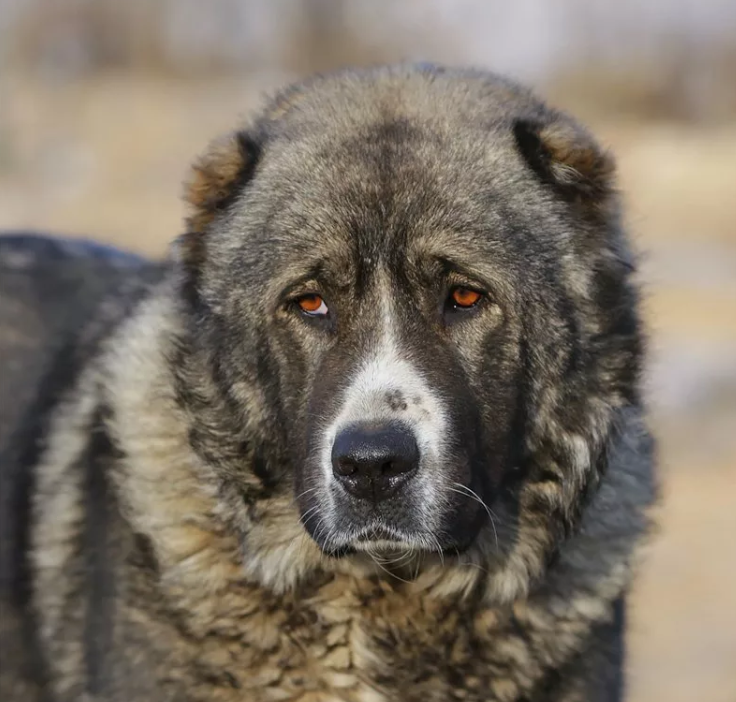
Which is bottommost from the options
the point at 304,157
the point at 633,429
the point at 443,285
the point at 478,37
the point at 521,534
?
the point at 521,534

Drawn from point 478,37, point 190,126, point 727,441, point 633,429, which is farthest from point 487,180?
point 478,37

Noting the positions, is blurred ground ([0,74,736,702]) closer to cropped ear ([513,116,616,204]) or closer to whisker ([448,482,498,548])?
cropped ear ([513,116,616,204])

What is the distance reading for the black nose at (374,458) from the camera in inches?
124

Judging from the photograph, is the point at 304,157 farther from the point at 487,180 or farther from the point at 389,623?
the point at 389,623

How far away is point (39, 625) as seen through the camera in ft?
12.7

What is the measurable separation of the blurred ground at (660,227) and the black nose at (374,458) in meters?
1.16

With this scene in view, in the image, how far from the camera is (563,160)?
141 inches

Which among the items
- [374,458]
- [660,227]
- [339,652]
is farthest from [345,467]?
[660,227]

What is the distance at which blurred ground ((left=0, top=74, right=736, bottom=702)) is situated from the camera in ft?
22.7

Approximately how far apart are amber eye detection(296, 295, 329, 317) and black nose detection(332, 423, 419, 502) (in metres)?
0.43

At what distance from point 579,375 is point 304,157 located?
0.96 m

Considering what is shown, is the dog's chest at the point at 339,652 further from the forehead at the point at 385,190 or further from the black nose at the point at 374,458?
the forehead at the point at 385,190

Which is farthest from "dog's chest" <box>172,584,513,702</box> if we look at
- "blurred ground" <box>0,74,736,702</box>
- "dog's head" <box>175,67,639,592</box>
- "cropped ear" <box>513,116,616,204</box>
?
"cropped ear" <box>513,116,616,204</box>

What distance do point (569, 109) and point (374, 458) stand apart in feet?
33.2
